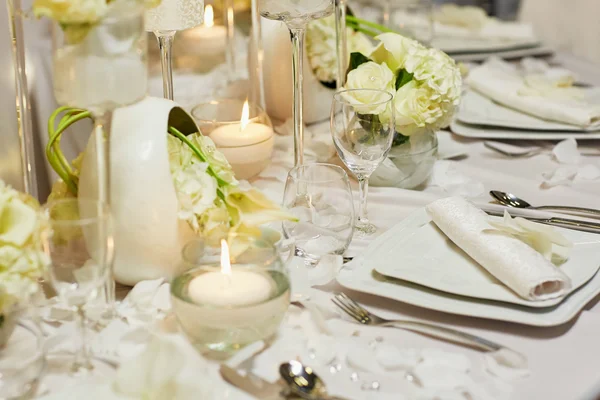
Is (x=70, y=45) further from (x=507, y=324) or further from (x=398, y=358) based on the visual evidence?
(x=507, y=324)

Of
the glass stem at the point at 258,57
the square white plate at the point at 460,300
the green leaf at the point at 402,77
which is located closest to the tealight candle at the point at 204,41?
the glass stem at the point at 258,57

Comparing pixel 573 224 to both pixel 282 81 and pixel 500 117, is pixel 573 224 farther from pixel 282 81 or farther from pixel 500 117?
pixel 282 81

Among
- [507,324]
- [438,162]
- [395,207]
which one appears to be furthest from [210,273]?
[438,162]

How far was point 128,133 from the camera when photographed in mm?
948

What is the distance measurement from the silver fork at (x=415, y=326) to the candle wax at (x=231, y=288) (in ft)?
0.41

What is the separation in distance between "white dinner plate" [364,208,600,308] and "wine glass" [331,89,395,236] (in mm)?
110

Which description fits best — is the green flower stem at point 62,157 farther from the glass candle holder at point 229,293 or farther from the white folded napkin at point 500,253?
the white folded napkin at point 500,253

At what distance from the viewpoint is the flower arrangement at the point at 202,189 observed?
0.97 metres

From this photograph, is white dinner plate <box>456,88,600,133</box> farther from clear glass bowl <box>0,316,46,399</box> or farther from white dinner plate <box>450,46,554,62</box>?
clear glass bowl <box>0,316,46,399</box>

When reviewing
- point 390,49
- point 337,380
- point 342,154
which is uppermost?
point 390,49

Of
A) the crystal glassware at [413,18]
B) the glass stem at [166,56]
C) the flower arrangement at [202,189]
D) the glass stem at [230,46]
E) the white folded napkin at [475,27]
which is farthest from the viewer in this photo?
the white folded napkin at [475,27]

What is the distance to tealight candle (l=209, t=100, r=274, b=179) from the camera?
1.34 metres

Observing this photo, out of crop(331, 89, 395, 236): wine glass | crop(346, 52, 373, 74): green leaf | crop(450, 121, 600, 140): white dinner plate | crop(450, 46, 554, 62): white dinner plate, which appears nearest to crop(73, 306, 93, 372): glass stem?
crop(331, 89, 395, 236): wine glass

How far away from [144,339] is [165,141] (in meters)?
0.25
